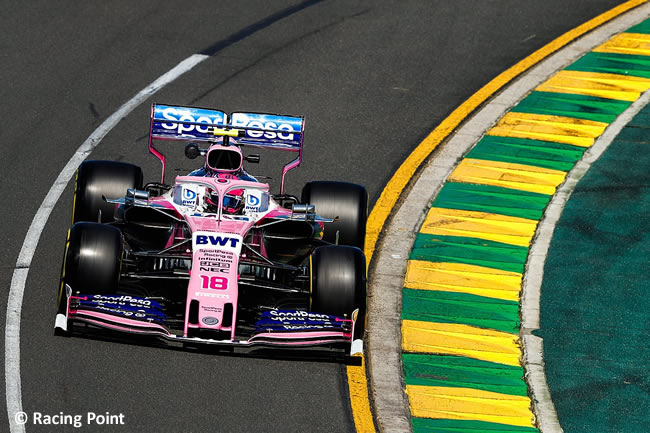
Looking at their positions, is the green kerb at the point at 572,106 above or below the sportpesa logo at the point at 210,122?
above

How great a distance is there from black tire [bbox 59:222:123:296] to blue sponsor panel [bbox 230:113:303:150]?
2.49 metres

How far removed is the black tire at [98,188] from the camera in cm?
1244

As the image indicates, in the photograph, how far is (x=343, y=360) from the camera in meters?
10.6

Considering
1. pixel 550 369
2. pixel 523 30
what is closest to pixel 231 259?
pixel 550 369

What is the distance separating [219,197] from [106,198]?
1.26 m

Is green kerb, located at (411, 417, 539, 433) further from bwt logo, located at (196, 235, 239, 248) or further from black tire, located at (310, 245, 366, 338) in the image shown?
bwt logo, located at (196, 235, 239, 248)

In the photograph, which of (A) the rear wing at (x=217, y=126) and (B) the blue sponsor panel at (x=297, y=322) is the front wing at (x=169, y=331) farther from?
(A) the rear wing at (x=217, y=126)

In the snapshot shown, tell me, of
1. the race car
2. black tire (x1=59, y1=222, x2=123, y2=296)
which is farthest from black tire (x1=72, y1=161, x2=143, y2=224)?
black tire (x1=59, y1=222, x2=123, y2=296)

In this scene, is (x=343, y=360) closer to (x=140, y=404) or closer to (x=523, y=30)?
(x=140, y=404)

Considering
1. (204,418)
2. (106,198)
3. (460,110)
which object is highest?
(460,110)

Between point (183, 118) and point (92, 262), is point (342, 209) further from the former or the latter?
point (92, 262)

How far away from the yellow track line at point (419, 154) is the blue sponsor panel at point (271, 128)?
1.65 metres

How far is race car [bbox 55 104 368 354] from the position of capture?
34.5 ft

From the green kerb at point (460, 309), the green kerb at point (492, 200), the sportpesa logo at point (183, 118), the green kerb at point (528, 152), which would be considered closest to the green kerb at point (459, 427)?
the green kerb at point (460, 309)
